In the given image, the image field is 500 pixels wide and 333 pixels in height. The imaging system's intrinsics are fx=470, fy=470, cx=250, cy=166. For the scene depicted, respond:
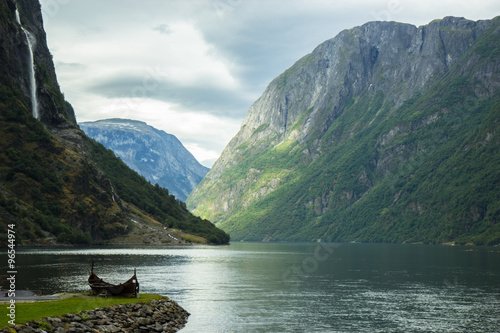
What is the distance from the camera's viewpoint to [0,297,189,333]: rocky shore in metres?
41.2

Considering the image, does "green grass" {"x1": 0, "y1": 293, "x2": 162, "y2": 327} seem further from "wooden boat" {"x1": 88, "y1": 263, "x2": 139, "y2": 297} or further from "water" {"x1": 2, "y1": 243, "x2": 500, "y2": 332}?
"water" {"x1": 2, "y1": 243, "x2": 500, "y2": 332}

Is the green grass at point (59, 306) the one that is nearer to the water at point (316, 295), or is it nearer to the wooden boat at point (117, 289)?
the wooden boat at point (117, 289)

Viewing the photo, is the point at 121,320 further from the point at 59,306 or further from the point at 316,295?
the point at 316,295

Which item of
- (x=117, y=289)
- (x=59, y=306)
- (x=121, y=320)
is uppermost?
(x=117, y=289)

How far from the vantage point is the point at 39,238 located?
642 feet

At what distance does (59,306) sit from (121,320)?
21.5 ft

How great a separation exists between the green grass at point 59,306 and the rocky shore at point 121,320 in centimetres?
97

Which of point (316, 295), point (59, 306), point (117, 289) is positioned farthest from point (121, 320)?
point (316, 295)

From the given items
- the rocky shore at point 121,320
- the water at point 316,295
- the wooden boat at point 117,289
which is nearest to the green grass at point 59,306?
the rocky shore at point 121,320

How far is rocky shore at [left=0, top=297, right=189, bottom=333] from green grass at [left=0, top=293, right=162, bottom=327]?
0.97m

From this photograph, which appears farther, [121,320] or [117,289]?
[117,289]

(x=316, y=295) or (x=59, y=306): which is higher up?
(x=59, y=306)

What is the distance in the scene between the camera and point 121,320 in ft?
165

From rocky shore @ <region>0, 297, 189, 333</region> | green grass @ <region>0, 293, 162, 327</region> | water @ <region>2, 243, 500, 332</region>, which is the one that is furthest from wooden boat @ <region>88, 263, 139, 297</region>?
water @ <region>2, 243, 500, 332</region>
